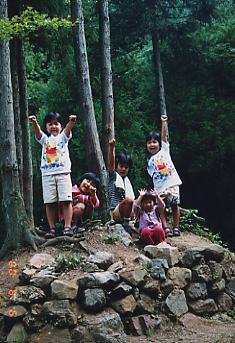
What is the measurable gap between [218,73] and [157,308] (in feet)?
33.2

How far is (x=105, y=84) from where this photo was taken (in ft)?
33.9

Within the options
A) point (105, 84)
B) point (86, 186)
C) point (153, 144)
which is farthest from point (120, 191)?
point (105, 84)

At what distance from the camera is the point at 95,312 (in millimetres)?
6113

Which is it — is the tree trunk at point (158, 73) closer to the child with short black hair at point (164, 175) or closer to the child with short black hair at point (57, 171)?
the child with short black hair at point (164, 175)

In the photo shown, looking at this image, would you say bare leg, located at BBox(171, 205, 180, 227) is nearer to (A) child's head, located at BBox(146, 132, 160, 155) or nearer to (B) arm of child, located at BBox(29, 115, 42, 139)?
(A) child's head, located at BBox(146, 132, 160, 155)

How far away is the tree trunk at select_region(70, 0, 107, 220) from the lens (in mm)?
9328

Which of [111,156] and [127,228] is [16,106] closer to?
[111,156]

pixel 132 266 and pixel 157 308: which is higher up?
pixel 132 266

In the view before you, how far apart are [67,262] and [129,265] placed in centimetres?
77

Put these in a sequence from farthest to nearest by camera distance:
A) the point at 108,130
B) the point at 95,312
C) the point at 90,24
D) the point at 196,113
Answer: the point at 196,113
the point at 90,24
the point at 108,130
the point at 95,312

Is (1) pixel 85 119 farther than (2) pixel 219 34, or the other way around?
(2) pixel 219 34

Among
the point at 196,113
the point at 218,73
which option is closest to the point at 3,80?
the point at 196,113

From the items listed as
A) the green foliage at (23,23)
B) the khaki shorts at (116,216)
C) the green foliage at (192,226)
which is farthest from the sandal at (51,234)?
the green foliage at (192,226)

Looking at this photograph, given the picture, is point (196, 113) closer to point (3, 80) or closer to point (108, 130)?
point (108, 130)
